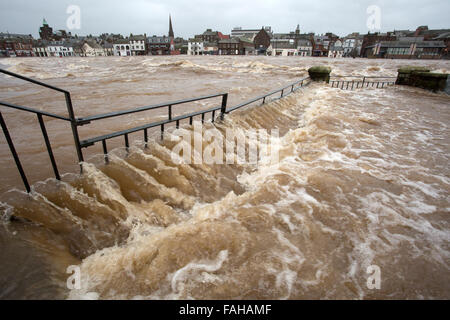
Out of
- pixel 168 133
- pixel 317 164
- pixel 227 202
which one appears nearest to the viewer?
pixel 227 202

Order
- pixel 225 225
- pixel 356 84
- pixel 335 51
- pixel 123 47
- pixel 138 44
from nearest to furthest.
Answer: pixel 225 225 → pixel 356 84 → pixel 138 44 → pixel 335 51 → pixel 123 47

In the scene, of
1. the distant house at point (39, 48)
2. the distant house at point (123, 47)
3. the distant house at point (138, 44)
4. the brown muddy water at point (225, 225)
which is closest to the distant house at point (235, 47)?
the distant house at point (138, 44)

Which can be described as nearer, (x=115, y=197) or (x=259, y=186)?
(x=115, y=197)

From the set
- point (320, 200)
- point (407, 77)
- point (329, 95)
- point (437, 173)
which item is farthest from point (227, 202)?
point (407, 77)

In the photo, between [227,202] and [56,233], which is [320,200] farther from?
[56,233]

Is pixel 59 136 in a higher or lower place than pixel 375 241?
higher

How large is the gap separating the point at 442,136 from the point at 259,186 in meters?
7.24

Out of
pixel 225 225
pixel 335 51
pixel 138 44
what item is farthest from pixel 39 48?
pixel 335 51

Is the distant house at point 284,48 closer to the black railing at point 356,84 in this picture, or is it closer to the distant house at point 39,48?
the black railing at point 356,84

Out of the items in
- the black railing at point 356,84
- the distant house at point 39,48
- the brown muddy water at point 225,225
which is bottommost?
the brown muddy water at point 225,225

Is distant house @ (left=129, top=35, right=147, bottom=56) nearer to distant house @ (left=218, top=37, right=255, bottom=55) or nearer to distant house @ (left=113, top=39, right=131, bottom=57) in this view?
distant house @ (left=113, top=39, right=131, bottom=57)

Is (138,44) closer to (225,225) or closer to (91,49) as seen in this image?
(91,49)

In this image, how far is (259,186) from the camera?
14.1 feet

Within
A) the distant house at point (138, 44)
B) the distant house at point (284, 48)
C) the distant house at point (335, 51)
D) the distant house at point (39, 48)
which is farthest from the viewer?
the distant house at point (284, 48)
